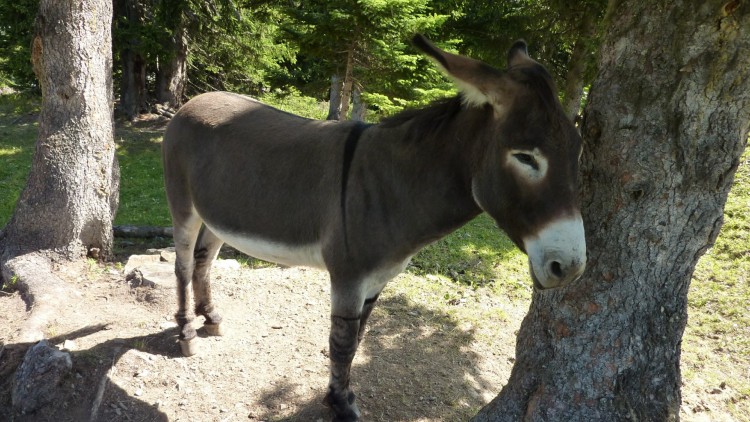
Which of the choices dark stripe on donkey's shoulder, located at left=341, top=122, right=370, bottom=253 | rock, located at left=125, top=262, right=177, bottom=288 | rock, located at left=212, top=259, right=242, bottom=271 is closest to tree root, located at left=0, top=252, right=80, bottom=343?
rock, located at left=125, top=262, right=177, bottom=288

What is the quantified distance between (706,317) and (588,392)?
388 cm

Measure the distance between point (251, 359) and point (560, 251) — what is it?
286 cm

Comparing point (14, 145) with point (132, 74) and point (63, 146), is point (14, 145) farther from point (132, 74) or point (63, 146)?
point (63, 146)

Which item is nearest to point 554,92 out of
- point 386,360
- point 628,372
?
point 628,372

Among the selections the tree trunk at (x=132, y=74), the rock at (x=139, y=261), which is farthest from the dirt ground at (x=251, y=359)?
the tree trunk at (x=132, y=74)

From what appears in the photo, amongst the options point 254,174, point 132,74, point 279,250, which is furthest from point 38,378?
point 132,74

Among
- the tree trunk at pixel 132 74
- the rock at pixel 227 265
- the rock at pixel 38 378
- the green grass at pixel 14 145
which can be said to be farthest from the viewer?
the tree trunk at pixel 132 74

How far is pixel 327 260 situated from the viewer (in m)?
2.88

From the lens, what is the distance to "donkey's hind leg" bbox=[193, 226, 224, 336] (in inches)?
159

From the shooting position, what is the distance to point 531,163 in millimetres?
2002

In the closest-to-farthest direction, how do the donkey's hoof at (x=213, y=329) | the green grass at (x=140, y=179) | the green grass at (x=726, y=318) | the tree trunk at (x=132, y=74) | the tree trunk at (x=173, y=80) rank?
the donkey's hoof at (x=213, y=329), the green grass at (x=726, y=318), the green grass at (x=140, y=179), the tree trunk at (x=132, y=74), the tree trunk at (x=173, y=80)

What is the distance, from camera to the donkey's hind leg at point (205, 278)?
13.3ft

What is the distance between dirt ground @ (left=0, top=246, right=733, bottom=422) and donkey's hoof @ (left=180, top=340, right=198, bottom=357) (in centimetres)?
5

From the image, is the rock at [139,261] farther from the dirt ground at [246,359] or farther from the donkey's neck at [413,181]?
the donkey's neck at [413,181]
